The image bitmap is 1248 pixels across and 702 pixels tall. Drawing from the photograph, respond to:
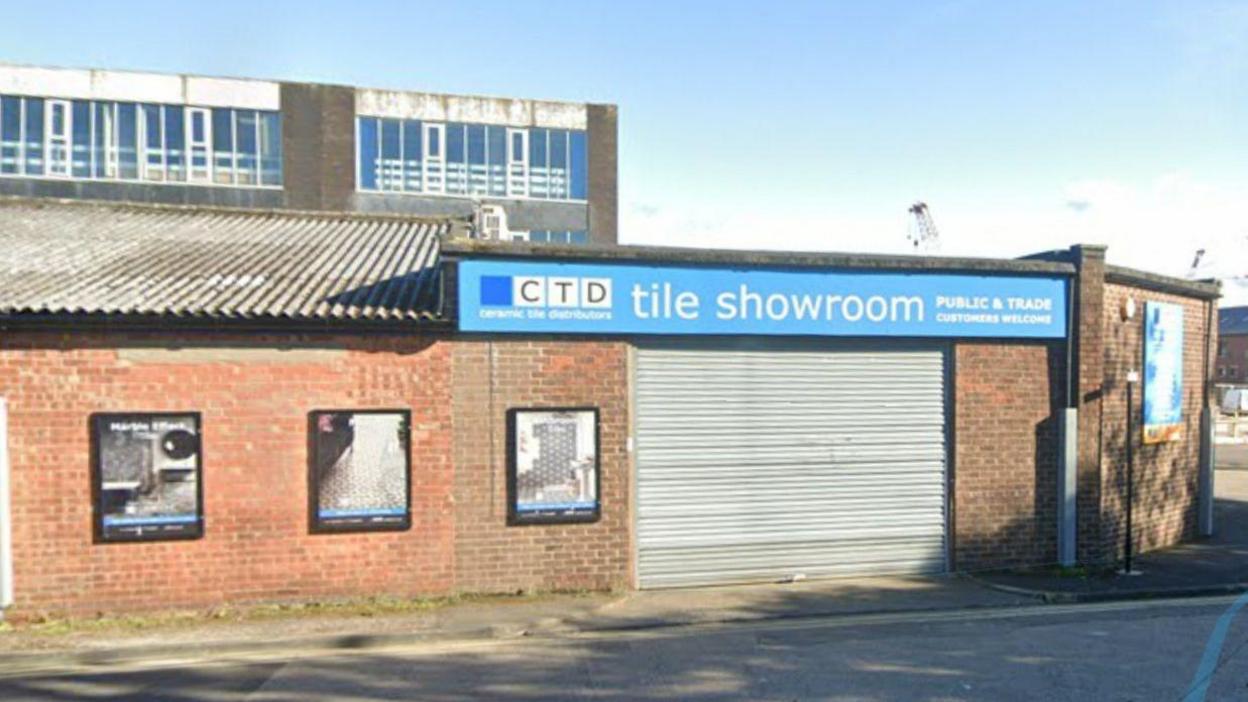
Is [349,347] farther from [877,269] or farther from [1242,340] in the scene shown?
[1242,340]

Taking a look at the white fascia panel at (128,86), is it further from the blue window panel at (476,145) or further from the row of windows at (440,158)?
the blue window panel at (476,145)

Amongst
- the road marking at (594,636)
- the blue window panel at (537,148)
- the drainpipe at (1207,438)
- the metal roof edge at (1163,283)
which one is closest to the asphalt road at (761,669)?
the road marking at (594,636)

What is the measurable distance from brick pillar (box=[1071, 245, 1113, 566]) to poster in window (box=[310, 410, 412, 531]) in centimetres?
815

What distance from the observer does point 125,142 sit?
31141 mm

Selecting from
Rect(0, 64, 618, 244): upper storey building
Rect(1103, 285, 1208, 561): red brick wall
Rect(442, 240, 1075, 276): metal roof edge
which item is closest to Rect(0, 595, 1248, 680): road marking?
Rect(1103, 285, 1208, 561): red brick wall

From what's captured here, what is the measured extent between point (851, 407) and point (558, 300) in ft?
Result: 12.4

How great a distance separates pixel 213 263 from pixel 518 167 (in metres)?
25.7

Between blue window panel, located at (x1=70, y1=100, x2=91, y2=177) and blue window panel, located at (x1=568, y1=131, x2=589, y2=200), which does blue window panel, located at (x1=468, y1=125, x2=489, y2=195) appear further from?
blue window panel, located at (x1=70, y1=100, x2=91, y2=177)

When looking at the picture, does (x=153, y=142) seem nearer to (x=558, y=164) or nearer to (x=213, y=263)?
(x=558, y=164)

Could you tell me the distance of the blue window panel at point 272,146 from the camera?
108 feet

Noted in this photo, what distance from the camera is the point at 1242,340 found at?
78250mm

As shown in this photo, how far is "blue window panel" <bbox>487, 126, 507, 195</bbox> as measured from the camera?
113 ft

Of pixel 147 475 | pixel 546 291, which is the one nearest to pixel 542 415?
pixel 546 291

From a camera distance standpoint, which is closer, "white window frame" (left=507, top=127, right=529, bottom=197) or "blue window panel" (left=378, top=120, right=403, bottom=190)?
"blue window panel" (left=378, top=120, right=403, bottom=190)
